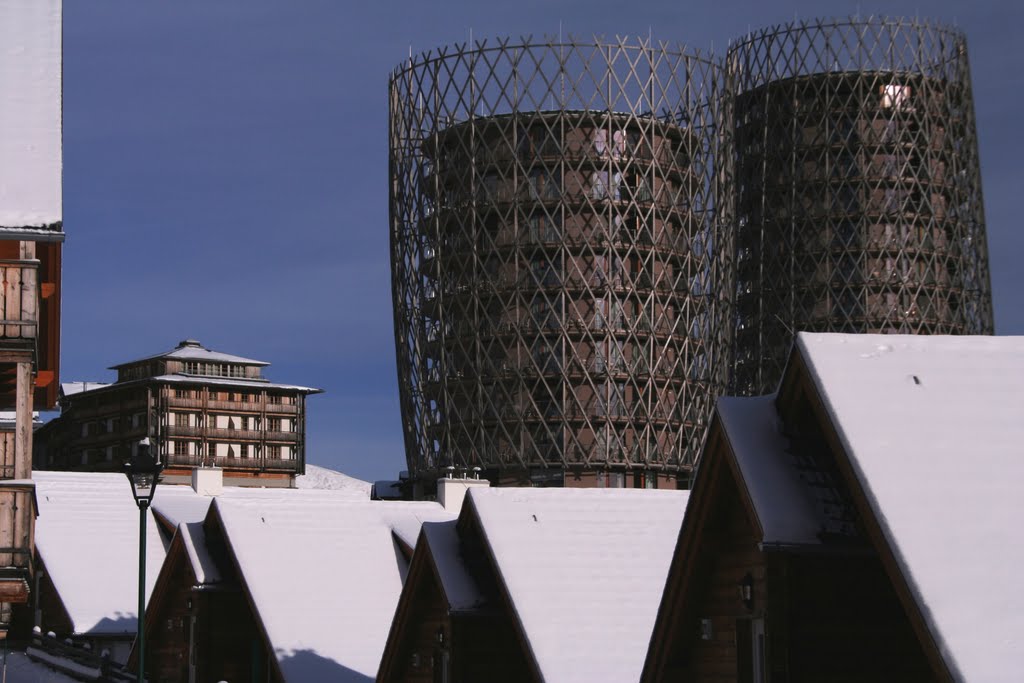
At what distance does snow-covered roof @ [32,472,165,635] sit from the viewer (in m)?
41.8

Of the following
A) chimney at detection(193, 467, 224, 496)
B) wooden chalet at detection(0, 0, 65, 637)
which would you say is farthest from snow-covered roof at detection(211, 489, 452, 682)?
chimney at detection(193, 467, 224, 496)

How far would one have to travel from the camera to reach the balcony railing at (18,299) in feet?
73.8

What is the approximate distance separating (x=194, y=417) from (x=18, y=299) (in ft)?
384

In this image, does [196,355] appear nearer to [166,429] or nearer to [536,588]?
[166,429]

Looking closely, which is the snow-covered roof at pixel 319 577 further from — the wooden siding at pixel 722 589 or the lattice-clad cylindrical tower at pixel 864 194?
the lattice-clad cylindrical tower at pixel 864 194

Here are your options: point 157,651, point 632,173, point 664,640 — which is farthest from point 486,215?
point 664,640

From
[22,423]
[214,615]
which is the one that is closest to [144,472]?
[22,423]

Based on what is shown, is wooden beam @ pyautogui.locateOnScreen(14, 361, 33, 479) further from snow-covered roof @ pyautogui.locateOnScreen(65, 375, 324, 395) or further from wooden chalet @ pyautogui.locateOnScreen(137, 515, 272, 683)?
snow-covered roof @ pyautogui.locateOnScreen(65, 375, 324, 395)

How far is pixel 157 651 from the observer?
121 ft

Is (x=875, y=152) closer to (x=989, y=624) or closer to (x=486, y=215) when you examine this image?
(x=486, y=215)

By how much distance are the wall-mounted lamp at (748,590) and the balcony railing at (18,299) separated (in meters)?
11.2

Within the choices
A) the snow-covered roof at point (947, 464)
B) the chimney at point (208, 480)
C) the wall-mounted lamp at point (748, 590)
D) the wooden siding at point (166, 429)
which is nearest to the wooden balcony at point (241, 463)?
the wooden siding at point (166, 429)

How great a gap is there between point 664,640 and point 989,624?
6.14 metres

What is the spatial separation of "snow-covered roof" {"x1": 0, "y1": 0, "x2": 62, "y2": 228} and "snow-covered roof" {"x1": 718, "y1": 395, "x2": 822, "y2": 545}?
953 centimetres
